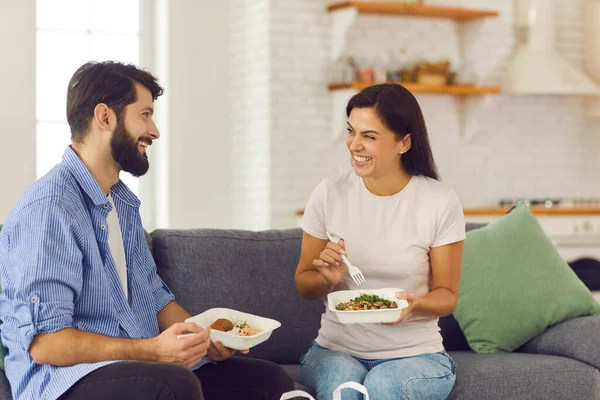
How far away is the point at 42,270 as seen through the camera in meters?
2.01

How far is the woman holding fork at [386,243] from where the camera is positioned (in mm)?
Result: 2561

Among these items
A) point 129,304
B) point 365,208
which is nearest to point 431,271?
point 365,208

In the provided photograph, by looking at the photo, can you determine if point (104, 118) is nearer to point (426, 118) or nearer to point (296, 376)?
point (296, 376)

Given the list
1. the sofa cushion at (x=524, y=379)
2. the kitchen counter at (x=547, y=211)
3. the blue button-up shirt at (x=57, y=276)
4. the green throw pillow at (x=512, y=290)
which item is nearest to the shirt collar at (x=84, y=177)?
the blue button-up shirt at (x=57, y=276)

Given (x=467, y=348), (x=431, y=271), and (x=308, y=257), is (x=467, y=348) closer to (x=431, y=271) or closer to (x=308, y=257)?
(x=431, y=271)

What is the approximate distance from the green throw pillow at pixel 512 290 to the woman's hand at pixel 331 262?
827 mm

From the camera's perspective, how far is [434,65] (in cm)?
609

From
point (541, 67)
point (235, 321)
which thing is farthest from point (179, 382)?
point (541, 67)

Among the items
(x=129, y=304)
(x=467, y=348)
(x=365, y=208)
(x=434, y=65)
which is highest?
(x=434, y=65)

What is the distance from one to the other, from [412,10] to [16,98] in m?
2.59

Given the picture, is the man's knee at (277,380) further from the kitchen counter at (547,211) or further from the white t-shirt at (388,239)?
the kitchen counter at (547,211)

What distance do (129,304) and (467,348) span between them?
55.6 inches

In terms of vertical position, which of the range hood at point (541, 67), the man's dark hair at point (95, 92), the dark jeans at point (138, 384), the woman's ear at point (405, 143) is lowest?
the dark jeans at point (138, 384)

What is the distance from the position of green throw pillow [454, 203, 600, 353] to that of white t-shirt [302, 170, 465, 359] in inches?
21.8
